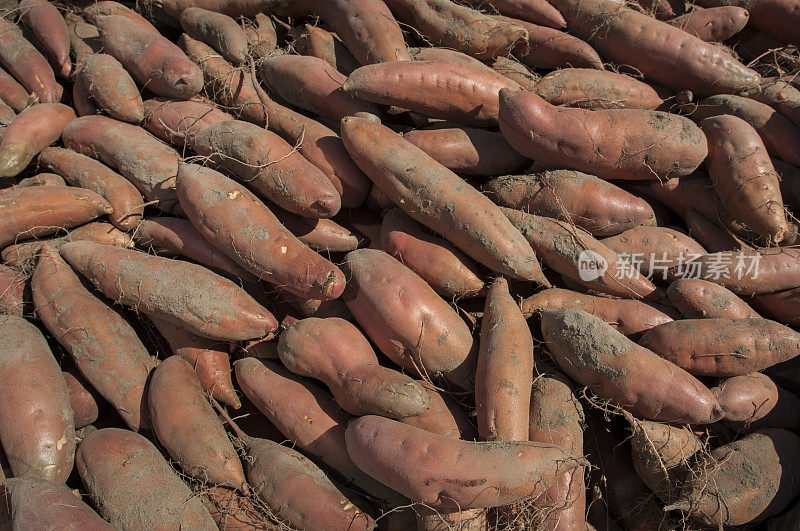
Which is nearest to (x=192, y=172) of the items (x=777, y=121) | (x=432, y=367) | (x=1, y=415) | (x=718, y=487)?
(x=1, y=415)

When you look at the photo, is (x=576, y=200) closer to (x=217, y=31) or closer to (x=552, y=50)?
(x=552, y=50)

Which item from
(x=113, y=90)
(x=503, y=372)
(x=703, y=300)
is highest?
(x=113, y=90)

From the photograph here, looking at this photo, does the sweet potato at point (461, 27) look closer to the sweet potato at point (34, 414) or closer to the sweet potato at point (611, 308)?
the sweet potato at point (611, 308)

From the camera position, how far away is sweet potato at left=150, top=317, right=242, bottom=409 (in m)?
2.31

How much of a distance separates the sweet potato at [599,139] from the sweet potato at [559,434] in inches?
40.9

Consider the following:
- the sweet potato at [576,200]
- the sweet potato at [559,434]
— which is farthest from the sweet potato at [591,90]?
the sweet potato at [559,434]

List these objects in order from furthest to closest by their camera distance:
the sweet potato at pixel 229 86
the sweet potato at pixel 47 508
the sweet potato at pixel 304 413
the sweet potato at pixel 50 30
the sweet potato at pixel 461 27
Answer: the sweet potato at pixel 50 30 → the sweet potato at pixel 461 27 → the sweet potato at pixel 229 86 → the sweet potato at pixel 304 413 → the sweet potato at pixel 47 508

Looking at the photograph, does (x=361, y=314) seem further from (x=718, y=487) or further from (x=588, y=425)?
(x=718, y=487)


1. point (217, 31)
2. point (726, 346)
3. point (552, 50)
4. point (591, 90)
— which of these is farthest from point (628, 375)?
point (217, 31)

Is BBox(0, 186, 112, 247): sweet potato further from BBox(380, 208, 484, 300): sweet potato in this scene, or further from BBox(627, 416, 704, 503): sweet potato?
BBox(627, 416, 704, 503): sweet potato

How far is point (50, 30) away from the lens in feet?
10.7

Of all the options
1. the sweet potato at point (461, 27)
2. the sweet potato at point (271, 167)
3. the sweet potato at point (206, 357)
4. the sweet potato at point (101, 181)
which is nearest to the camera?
the sweet potato at point (206, 357)

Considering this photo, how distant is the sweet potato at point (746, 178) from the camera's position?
2566 mm

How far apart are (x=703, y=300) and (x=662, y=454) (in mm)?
720
